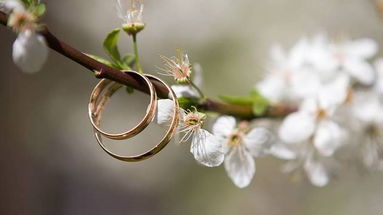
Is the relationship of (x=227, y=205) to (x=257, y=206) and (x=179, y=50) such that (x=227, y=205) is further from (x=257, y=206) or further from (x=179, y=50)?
(x=179, y=50)

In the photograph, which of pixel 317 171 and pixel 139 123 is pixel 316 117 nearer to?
pixel 317 171

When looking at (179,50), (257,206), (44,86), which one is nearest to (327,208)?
(257,206)

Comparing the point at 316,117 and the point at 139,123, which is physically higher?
the point at 316,117

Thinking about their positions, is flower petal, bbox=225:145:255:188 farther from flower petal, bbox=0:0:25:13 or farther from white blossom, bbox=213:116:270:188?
flower petal, bbox=0:0:25:13

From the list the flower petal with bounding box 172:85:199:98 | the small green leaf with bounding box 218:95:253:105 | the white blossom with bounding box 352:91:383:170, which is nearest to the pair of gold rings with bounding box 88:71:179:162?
the flower petal with bounding box 172:85:199:98

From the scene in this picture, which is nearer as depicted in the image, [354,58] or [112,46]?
[112,46]

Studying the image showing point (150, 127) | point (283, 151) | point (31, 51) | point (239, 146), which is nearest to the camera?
point (31, 51)

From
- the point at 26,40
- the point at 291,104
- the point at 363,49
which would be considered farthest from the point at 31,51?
the point at 363,49

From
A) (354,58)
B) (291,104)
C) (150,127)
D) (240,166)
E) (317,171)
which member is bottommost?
(240,166)
